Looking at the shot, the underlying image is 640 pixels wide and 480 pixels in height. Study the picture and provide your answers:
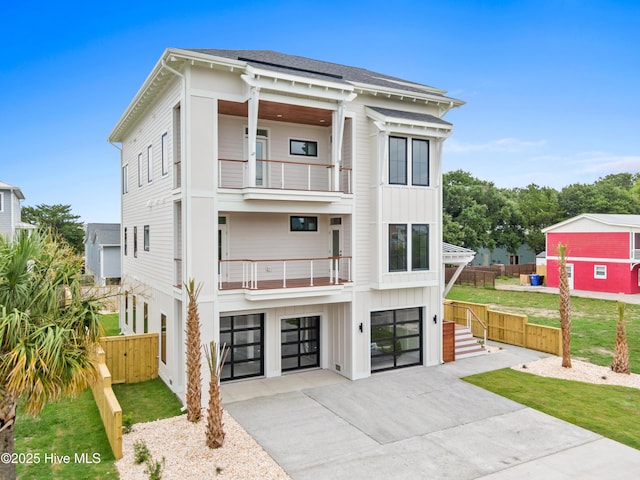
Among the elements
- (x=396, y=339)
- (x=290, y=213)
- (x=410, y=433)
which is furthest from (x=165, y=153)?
(x=410, y=433)

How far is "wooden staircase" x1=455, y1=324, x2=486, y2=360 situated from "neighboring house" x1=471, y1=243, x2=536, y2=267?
42.5 meters

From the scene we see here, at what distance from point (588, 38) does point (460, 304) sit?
23.7 metres

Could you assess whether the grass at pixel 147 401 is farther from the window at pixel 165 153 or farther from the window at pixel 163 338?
the window at pixel 165 153

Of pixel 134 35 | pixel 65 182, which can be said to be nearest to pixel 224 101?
pixel 134 35

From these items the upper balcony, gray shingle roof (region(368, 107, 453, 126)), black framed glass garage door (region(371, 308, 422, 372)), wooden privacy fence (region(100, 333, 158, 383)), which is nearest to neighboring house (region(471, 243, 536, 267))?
black framed glass garage door (region(371, 308, 422, 372))

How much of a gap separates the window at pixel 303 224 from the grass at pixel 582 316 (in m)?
11.4

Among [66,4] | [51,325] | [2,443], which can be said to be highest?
[66,4]

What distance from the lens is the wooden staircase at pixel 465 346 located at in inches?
648

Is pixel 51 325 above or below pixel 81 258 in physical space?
below

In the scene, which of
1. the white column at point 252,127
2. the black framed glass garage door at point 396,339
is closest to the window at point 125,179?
the white column at point 252,127

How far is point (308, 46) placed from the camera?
105 ft

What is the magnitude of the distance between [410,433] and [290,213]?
24.9ft

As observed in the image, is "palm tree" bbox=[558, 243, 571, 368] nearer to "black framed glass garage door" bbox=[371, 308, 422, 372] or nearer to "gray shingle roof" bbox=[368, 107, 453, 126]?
"black framed glass garage door" bbox=[371, 308, 422, 372]

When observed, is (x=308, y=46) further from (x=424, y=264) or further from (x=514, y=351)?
(x=514, y=351)
